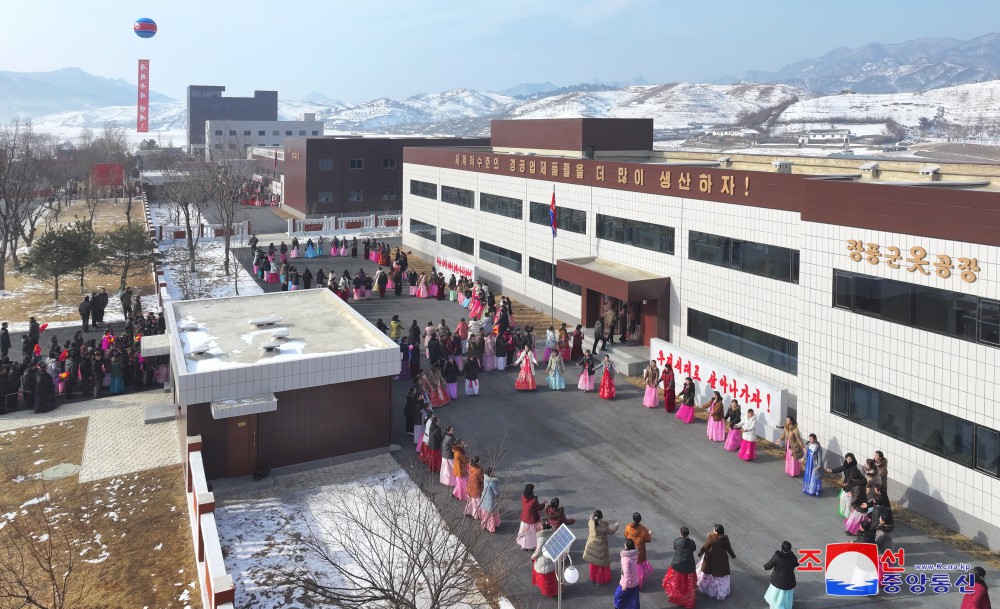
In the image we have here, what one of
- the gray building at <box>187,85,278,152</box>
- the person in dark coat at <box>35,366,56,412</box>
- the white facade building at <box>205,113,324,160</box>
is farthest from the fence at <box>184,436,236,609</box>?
the gray building at <box>187,85,278,152</box>

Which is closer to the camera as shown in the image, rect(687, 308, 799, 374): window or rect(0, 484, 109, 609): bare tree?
rect(0, 484, 109, 609): bare tree

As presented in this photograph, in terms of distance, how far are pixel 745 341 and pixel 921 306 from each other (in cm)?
685

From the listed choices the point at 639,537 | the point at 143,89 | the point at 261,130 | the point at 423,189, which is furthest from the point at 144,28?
the point at 639,537

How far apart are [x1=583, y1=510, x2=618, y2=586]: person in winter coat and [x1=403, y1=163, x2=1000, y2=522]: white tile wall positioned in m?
7.28

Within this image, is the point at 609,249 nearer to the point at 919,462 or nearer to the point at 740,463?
the point at 740,463

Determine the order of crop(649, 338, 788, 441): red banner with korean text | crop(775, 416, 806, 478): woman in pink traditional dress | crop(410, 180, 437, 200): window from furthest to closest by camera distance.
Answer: crop(410, 180, 437, 200): window
crop(649, 338, 788, 441): red banner with korean text
crop(775, 416, 806, 478): woman in pink traditional dress

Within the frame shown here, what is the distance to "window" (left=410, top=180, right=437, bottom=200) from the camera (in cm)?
4434

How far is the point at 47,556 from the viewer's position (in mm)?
13273

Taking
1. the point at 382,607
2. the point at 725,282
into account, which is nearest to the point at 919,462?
the point at 725,282

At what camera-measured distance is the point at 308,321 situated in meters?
22.4

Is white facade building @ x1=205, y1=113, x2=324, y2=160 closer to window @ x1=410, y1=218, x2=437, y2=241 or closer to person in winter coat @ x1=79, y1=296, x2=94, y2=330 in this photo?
window @ x1=410, y1=218, x2=437, y2=241

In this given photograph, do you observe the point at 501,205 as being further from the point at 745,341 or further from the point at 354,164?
the point at 354,164

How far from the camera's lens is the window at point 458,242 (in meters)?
39.9

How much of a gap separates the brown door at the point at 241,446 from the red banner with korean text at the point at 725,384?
38.3 feet
